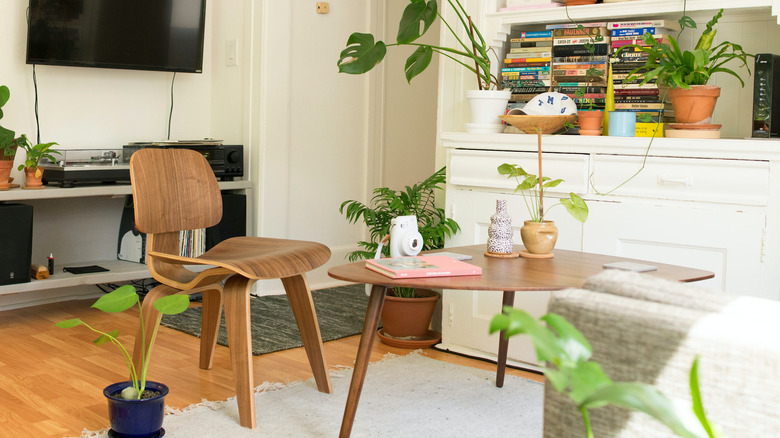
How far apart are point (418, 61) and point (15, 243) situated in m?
1.83

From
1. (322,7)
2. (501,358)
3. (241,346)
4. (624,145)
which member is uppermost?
(322,7)

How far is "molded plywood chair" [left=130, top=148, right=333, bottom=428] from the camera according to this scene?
2398 millimetres

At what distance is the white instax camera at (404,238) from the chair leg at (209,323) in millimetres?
747


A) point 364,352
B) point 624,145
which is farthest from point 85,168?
point 624,145

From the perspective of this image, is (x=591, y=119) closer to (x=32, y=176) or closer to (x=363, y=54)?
(x=363, y=54)

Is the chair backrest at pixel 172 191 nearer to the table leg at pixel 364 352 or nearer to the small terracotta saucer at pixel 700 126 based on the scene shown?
the table leg at pixel 364 352

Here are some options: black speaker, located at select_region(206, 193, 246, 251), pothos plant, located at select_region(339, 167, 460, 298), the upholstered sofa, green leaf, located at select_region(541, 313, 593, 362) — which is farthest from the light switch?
green leaf, located at select_region(541, 313, 593, 362)

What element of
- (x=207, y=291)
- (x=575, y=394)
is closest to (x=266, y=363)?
(x=207, y=291)

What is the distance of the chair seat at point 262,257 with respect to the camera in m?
2.38

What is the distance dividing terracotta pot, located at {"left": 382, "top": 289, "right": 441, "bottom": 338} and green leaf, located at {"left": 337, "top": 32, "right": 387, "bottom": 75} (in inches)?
36.4

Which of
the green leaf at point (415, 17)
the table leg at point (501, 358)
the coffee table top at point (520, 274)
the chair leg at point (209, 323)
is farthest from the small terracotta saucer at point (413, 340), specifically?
the green leaf at point (415, 17)

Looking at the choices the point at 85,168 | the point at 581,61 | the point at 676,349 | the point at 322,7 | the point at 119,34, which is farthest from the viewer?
the point at 322,7

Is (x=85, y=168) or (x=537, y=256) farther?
(x=85, y=168)

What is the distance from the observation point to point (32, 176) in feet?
11.6
